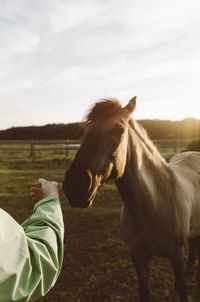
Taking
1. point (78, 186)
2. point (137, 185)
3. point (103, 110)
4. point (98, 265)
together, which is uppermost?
point (103, 110)

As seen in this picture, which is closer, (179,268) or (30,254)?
(30,254)

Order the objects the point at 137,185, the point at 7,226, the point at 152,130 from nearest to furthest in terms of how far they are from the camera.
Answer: the point at 7,226, the point at 137,185, the point at 152,130

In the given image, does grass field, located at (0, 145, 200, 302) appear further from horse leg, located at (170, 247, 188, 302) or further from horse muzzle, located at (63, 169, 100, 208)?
horse muzzle, located at (63, 169, 100, 208)

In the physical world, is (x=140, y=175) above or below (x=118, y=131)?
below

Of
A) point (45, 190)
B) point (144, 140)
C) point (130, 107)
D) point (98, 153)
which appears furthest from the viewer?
point (144, 140)

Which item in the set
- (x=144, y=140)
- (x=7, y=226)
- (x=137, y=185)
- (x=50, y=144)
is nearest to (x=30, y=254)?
(x=7, y=226)

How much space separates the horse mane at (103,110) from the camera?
309 centimetres

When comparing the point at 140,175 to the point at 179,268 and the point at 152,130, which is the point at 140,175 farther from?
the point at 152,130

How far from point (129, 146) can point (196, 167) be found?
6.18 feet

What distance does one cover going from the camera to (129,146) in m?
3.32

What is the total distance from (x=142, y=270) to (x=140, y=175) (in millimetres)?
A: 1102

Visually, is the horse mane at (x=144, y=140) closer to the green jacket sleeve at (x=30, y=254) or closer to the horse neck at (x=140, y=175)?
the horse neck at (x=140, y=175)

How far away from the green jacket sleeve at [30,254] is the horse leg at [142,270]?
2.73 metres

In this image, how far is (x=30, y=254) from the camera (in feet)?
3.41
